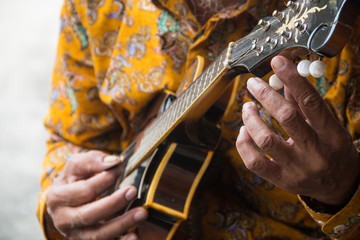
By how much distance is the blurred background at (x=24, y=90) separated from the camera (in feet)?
5.20

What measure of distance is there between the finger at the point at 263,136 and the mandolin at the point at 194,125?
50 millimetres

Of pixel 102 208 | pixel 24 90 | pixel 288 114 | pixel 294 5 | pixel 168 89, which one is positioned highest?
pixel 294 5

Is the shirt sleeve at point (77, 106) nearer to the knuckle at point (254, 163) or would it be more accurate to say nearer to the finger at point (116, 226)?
the finger at point (116, 226)

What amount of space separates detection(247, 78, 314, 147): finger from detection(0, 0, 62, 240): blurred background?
1.24 meters

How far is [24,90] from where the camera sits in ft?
5.57

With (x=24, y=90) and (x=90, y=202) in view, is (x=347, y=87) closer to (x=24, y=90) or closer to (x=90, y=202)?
(x=90, y=202)

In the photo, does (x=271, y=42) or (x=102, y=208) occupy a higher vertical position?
(x=271, y=42)

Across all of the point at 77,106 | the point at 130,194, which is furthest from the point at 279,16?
the point at 77,106

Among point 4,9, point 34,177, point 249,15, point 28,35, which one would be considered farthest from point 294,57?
point 4,9

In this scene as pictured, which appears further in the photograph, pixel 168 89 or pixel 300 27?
pixel 168 89

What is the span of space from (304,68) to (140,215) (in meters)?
0.44

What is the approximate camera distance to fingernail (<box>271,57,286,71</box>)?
45 centimetres

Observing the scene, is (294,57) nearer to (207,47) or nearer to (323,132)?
(323,132)

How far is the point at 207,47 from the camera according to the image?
798mm
